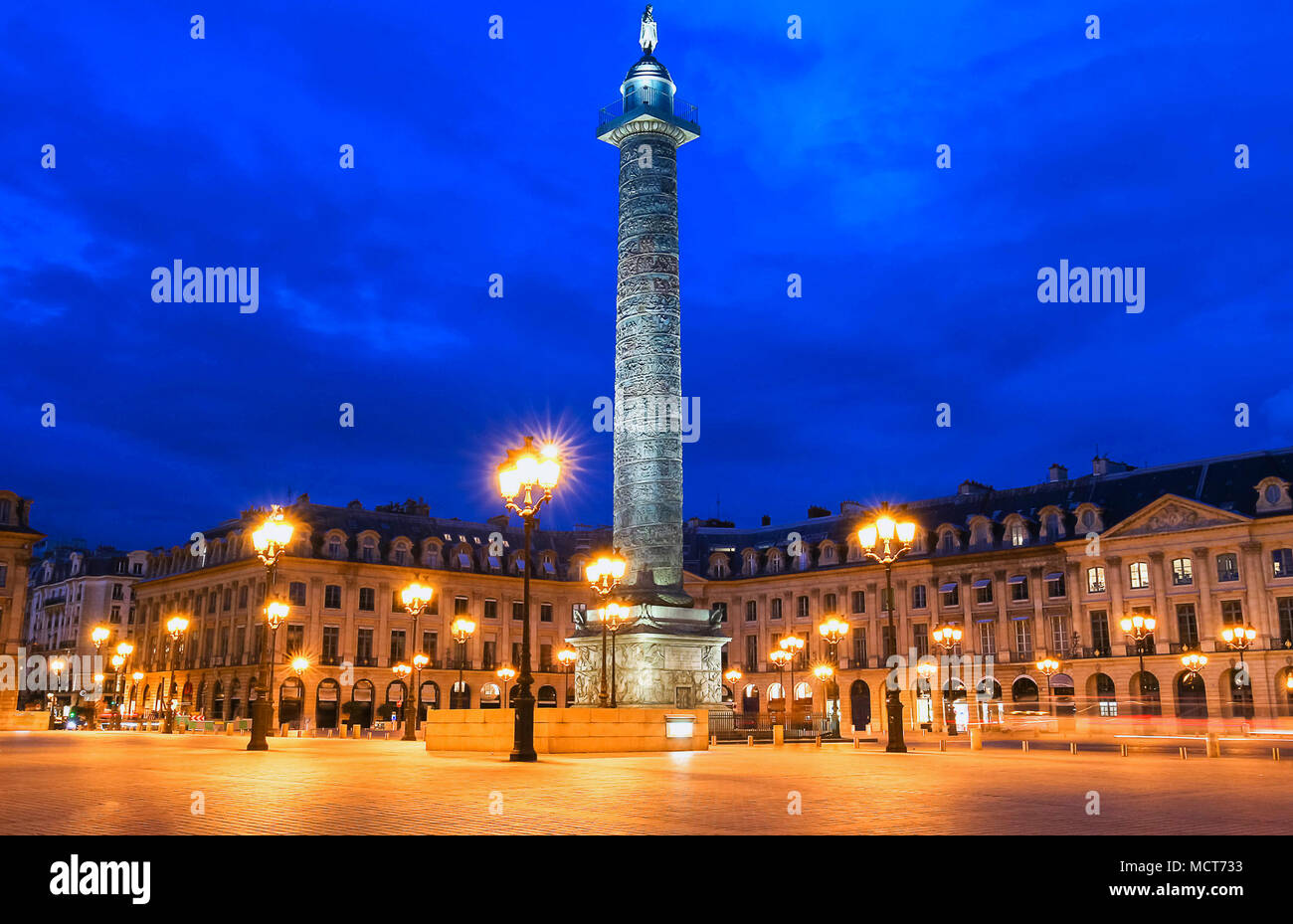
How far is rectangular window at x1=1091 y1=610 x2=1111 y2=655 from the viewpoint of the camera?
59809 mm

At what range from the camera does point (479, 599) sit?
244ft

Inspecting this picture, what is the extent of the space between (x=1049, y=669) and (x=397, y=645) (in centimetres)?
3825

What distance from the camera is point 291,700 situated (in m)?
65.3

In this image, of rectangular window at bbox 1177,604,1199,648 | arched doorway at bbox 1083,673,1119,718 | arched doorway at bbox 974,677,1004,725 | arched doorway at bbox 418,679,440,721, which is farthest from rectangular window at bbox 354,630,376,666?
rectangular window at bbox 1177,604,1199,648

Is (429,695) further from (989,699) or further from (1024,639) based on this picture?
(1024,639)

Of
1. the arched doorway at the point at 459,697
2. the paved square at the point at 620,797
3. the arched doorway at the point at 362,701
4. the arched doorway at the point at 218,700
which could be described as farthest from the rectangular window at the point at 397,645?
the paved square at the point at 620,797

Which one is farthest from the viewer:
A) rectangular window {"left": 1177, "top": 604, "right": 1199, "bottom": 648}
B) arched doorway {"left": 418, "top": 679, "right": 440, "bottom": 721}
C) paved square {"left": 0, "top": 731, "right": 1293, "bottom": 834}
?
arched doorway {"left": 418, "top": 679, "right": 440, "bottom": 721}

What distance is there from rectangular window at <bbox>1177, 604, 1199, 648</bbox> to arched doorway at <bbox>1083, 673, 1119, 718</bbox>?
4.17 m

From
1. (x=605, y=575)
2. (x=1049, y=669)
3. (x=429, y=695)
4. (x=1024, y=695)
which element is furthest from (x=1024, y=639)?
A: (x=605, y=575)

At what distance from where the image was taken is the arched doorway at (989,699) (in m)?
62.0

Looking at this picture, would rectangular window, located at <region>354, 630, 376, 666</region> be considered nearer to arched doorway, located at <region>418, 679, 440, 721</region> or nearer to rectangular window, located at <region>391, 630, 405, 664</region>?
rectangular window, located at <region>391, 630, 405, 664</region>

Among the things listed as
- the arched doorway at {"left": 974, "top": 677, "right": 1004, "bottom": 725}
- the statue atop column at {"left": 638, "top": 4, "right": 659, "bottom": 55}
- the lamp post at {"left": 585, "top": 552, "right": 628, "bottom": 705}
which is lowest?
the arched doorway at {"left": 974, "top": 677, "right": 1004, "bottom": 725}
